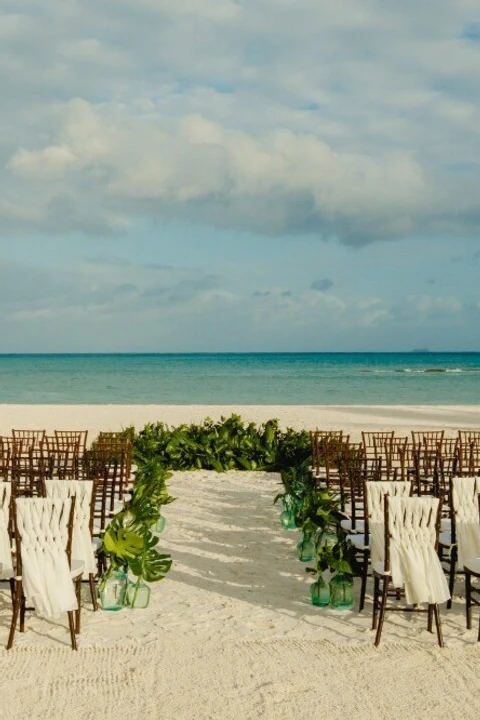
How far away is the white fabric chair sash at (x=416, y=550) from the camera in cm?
611

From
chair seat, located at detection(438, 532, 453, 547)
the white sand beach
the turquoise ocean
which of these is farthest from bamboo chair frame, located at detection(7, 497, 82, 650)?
the turquoise ocean

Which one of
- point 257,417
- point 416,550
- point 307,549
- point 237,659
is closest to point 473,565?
point 416,550

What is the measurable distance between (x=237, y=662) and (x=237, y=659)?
0.05 metres

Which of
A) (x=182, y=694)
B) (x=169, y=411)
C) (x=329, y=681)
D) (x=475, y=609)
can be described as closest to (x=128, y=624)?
(x=182, y=694)

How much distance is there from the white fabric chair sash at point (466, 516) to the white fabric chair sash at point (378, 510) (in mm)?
415

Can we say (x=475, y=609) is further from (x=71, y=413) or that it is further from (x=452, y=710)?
(x=71, y=413)

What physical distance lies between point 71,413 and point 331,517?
2306cm

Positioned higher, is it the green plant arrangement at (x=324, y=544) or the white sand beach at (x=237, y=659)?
the green plant arrangement at (x=324, y=544)

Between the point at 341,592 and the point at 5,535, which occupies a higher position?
the point at 5,535

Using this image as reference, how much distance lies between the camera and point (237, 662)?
5.70m

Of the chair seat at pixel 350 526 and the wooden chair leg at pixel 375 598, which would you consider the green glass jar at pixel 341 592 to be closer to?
the wooden chair leg at pixel 375 598

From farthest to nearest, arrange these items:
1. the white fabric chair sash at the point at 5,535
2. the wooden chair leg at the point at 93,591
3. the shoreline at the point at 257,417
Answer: the shoreline at the point at 257,417 → the wooden chair leg at the point at 93,591 → the white fabric chair sash at the point at 5,535

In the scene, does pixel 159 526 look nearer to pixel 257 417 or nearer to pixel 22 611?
pixel 22 611

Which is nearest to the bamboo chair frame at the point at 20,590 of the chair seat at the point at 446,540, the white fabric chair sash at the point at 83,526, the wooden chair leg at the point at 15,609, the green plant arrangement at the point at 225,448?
the wooden chair leg at the point at 15,609
